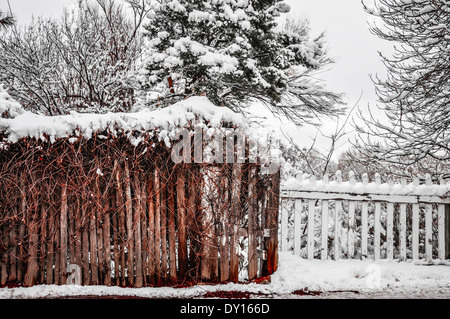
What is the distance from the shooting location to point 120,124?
152 inches

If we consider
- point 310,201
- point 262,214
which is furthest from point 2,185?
point 310,201

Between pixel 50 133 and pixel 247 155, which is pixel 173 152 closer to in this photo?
pixel 247 155

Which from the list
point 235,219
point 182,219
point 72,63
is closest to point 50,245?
point 182,219

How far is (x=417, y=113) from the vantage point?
20.1 ft

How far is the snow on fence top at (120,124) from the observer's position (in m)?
3.82

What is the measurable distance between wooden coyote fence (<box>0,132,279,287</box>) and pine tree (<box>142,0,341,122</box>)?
344cm

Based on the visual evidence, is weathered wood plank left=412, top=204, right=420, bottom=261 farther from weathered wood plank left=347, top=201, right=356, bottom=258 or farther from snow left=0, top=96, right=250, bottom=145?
snow left=0, top=96, right=250, bottom=145

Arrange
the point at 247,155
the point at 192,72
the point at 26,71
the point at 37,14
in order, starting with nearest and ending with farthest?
the point at 247,155, the point at 192,72, the point at 26,71, the point at 37,14

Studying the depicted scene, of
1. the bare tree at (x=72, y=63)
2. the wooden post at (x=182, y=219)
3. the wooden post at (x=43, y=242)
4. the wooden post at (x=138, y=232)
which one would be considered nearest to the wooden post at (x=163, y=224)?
the wooden post at (x=182, y=219)

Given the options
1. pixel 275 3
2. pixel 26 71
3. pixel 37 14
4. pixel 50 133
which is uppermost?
pixel 37 14

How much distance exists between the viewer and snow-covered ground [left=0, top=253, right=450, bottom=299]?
12.7 feet

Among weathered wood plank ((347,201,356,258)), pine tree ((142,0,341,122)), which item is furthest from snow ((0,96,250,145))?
pine tree ((142,0,341,122))

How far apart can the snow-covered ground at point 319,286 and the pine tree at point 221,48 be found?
4.40 meters

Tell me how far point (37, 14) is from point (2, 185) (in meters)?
12.0
